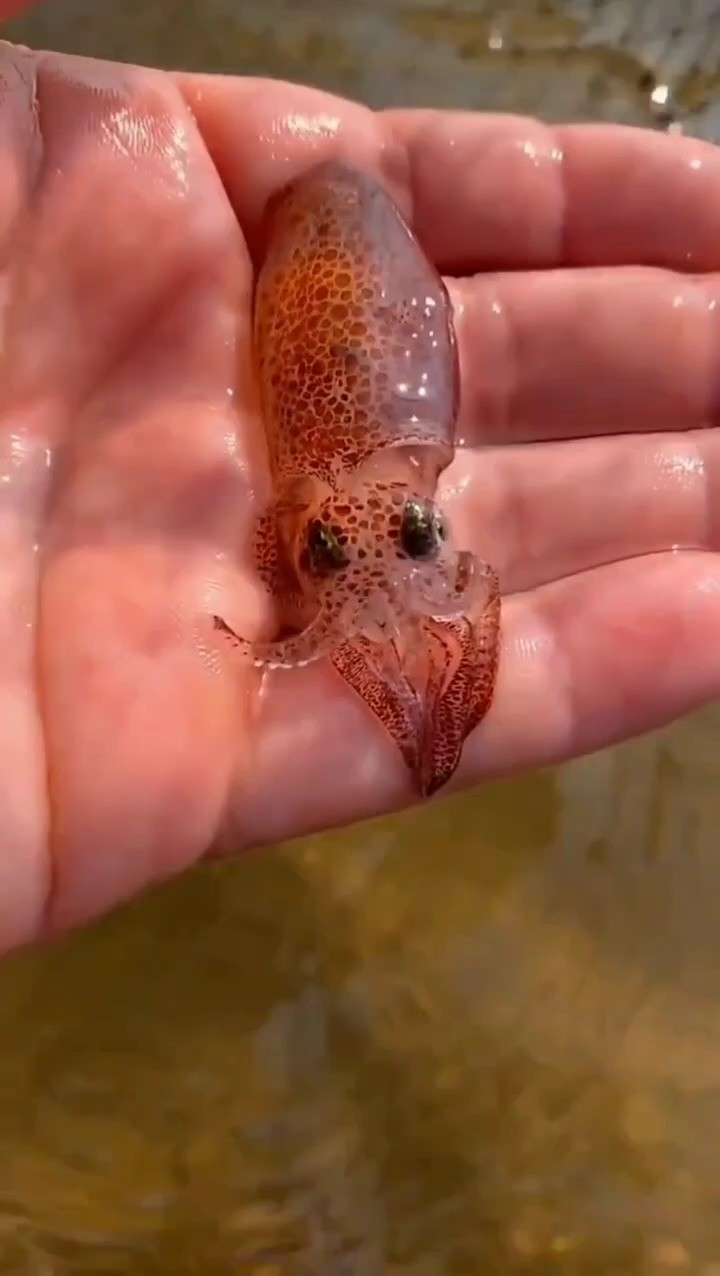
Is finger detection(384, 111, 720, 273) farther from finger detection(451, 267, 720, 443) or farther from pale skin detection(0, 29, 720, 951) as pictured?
finger detection(451, 267, 720, 443)

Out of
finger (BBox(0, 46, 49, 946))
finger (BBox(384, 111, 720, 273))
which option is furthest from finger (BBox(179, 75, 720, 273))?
finger (BBox(0, 46, 49, 946))

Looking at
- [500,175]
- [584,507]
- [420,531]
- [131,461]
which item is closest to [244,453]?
[131,461]

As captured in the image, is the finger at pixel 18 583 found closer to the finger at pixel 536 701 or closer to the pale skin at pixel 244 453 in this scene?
the pale skin at pixel 244 453

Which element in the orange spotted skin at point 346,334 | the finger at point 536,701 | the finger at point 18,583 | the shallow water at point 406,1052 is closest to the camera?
the finger at point 18,583

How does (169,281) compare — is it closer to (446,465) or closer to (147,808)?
(446,465)

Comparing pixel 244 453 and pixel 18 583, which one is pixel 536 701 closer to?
pixel 244 453

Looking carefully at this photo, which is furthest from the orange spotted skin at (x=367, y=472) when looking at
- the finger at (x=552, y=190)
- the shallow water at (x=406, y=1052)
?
the shallow water at (x=406, y=1052)

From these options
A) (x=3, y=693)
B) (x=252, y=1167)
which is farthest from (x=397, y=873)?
(x=3, y=693)
